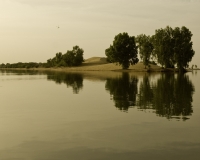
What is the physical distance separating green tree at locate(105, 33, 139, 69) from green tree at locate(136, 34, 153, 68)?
20.2 feet

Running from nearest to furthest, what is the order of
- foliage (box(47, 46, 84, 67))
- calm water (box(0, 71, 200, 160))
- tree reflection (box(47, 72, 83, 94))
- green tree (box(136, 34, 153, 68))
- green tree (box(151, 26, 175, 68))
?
1. calm water (box(0, 71, 200, 160))
2. tree reflection (box(47, 72, 83, 94))
3. green tree (box(151, 26, 175, 68))
4. green tree (box(136, 34, 153, 68))
5. foliage (box(47, 46, 84, 67))

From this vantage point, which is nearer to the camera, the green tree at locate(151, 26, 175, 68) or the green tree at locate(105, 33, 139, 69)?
the green tree at locate(151, 26, 175, 68)

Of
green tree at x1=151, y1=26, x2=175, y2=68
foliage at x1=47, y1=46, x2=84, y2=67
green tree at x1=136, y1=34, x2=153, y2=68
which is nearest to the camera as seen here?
green tree at x1=151, y1=26, x2=175, y2=68

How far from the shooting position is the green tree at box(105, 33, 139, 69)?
129 m

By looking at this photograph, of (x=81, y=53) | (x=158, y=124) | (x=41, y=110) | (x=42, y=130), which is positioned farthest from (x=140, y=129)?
(x=81, y=53)

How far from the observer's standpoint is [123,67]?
131 m

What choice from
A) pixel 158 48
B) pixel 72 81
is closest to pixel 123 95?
pixel 72 81

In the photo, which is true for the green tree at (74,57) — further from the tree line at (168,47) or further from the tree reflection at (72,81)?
the tree reflection at (72,81)

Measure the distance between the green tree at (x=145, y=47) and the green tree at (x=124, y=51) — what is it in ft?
20.2

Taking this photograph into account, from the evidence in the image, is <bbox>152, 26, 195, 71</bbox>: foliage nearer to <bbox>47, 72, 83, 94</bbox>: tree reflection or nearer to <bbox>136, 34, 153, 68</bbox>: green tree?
<bbox>136, 34, 153, 68</bbox>: green tree

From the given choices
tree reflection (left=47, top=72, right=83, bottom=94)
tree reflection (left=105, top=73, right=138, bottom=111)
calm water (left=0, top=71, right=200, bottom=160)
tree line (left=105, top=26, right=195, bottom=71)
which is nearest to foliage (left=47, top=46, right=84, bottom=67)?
tree line (left=105, top=26, right=195, bottom=71)

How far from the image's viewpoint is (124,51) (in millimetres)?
128500

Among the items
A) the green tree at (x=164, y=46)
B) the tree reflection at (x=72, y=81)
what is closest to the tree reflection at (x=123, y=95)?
the tree reflection at (x=72, y=81)

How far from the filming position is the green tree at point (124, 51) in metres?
129
